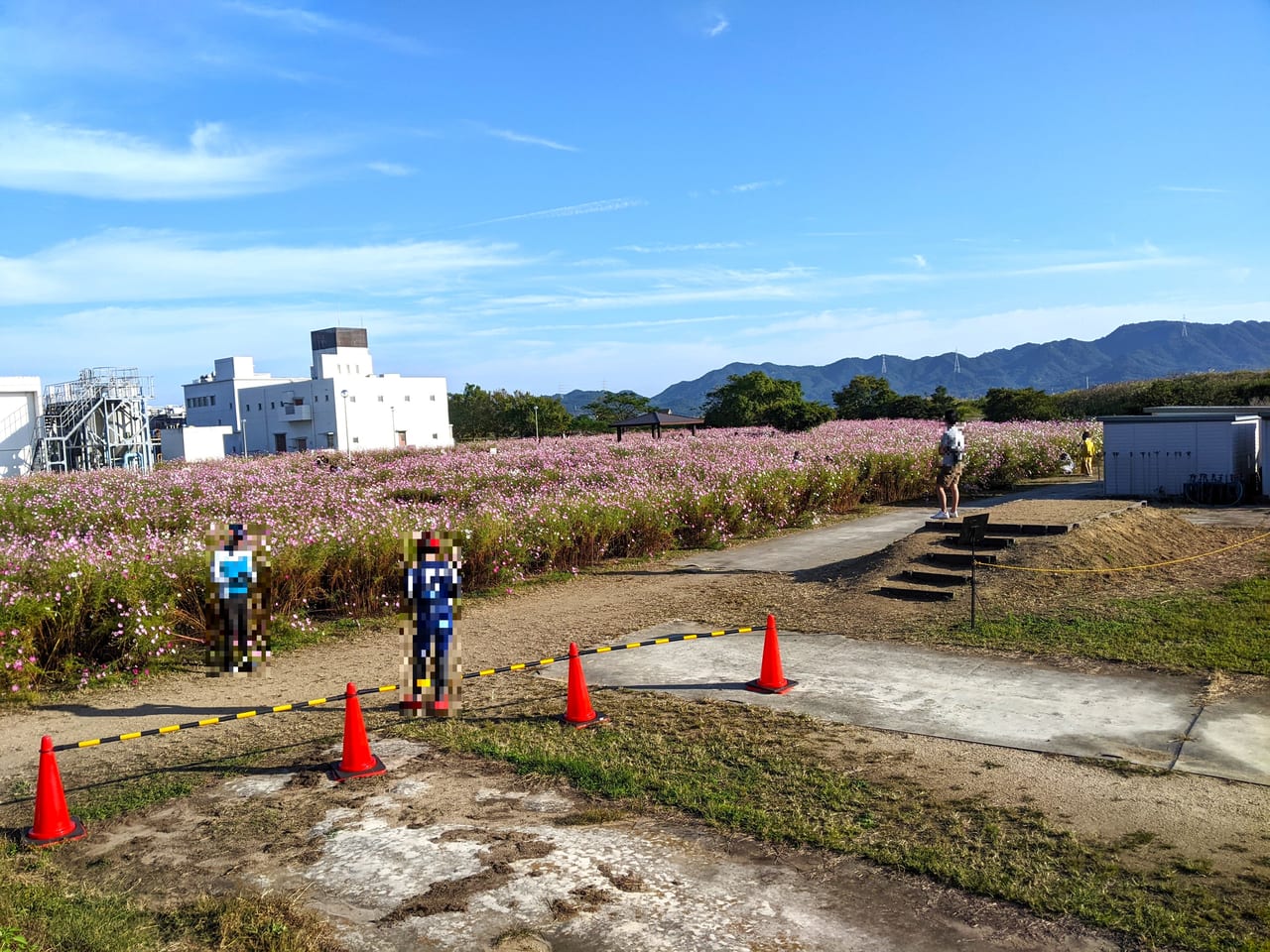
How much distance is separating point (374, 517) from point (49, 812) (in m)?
8.08

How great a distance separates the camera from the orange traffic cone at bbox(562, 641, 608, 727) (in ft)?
24.7

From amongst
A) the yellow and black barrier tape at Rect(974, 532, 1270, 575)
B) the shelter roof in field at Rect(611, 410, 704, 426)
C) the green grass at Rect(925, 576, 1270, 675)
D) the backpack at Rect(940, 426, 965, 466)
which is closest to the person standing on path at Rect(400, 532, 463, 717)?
the green grass at Rect(925, 576, 1270, 675)

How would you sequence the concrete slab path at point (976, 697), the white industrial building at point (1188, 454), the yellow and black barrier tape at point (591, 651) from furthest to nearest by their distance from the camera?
1. the white industrial building at point (1188, 454)
2. the yellow and black barrier tape at point (591, 651)
3. the concrete slab path at point (976, 697)

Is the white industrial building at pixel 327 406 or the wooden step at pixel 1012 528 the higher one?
the white industrial building at pixel 327 406

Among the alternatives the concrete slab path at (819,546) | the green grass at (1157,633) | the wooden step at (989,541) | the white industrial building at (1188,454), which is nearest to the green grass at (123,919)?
the green grass at (1157,633)

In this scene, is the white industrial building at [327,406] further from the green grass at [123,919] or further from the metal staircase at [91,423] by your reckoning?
the green grass at [123,919]

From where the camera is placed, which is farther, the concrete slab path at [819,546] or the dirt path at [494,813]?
the concrete slab path at [819,546]

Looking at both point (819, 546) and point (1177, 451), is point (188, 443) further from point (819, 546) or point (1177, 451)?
point (1177, 451)

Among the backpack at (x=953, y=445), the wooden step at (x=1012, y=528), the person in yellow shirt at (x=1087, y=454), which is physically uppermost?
the backpack at (x=953, y=445)

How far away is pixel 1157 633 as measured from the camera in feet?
31.1

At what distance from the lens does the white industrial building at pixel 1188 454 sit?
64.0 feet

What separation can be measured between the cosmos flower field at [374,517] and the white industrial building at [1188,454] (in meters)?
4.75

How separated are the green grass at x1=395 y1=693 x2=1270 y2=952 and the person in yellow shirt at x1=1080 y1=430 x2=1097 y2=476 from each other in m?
24.9

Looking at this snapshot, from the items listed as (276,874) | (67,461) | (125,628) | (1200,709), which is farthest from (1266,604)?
(67,461)
